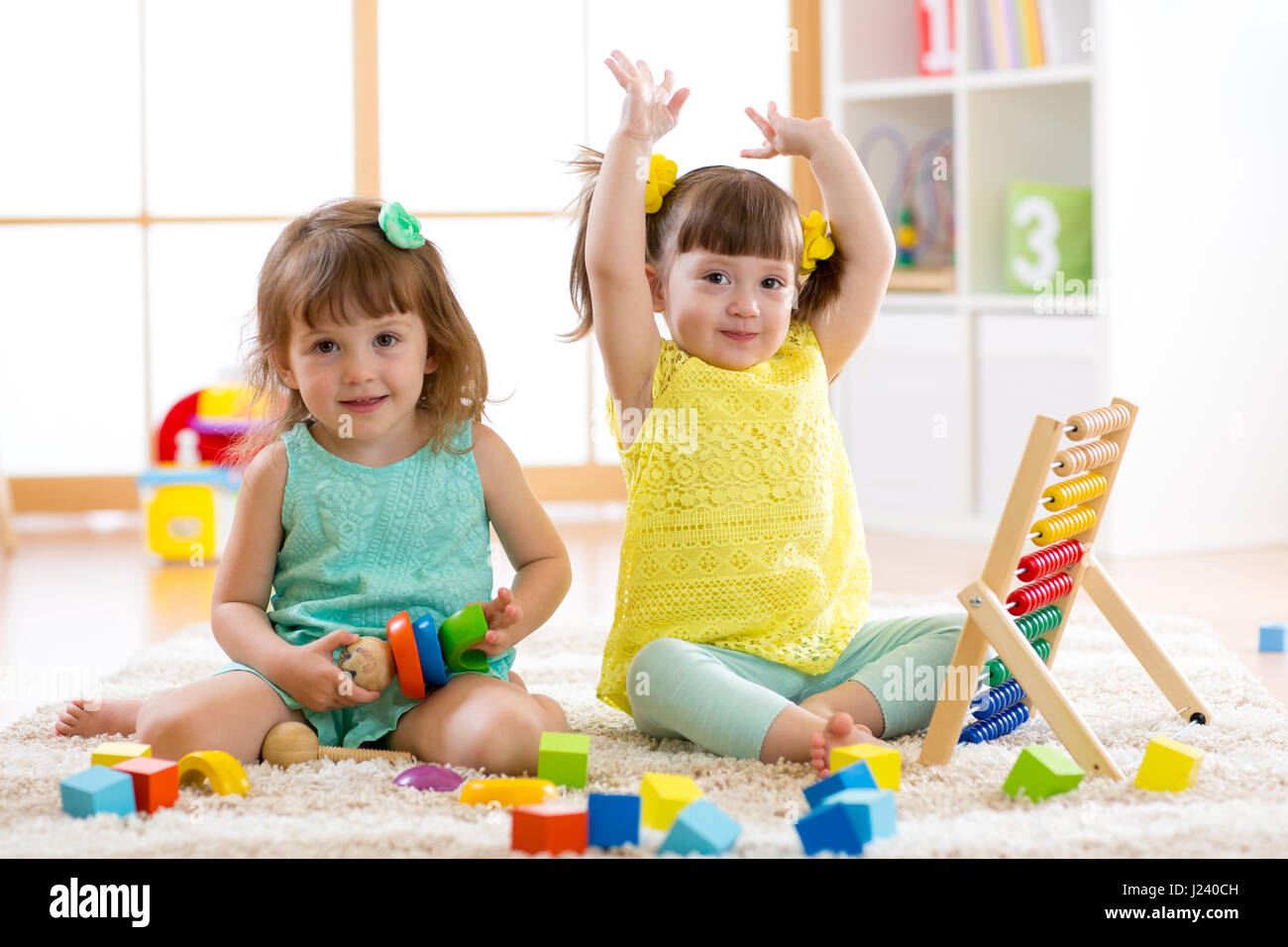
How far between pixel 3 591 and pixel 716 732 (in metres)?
1.55

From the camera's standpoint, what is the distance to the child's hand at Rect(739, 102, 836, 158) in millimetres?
1500

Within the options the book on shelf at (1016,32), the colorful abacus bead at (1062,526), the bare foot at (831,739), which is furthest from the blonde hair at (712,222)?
the book on shelf at (1016,32)

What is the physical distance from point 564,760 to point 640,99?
58 cm

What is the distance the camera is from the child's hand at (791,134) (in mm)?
1500

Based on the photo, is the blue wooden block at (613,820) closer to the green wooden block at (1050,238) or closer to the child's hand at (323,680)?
the child's hand at (323,680)

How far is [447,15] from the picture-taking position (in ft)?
10.6

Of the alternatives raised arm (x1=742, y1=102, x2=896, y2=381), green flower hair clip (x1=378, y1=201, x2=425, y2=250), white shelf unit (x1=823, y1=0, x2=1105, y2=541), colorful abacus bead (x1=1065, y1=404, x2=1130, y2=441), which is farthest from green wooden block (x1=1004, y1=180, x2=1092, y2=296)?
green flower hair clip (x1=378, y1=201, x2=425, y2=250)

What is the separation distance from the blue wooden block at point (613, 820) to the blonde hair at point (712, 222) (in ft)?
1.77

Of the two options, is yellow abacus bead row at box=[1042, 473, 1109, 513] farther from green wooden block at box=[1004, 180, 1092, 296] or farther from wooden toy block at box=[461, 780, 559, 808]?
green wooden block at box=[1004, 180, 1092, 296]

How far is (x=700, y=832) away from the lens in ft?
3.26
